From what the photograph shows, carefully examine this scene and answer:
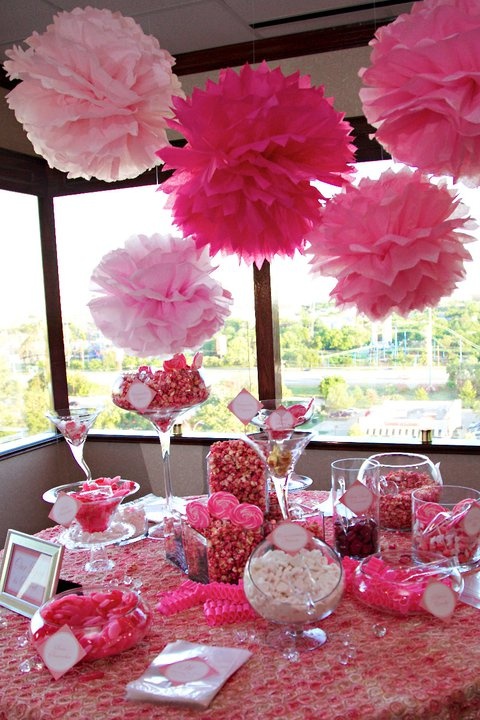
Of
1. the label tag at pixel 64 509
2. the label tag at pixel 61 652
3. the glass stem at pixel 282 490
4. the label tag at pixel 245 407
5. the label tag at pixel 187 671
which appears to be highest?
the label tag at pixel 245 407

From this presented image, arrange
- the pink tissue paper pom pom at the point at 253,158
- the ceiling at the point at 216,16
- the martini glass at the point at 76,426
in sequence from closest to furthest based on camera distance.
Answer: the pink tissue paper pom pom at the point at 253,158, the martini glass at the point at 76,426, the ceiling at the point at 216,16

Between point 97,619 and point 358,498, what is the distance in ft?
2.06

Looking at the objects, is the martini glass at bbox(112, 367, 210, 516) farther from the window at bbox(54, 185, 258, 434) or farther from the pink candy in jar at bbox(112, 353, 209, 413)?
the window at bbox(54, 185, 258, 434)

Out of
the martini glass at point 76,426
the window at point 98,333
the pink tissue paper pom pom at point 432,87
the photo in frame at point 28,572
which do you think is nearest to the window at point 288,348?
the window at point 98,333

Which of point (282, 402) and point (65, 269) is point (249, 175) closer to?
point (282, 402)

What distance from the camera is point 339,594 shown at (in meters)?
1.28

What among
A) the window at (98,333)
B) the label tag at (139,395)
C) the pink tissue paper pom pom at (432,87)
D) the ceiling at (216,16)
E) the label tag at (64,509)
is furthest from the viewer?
the window at (98,333)

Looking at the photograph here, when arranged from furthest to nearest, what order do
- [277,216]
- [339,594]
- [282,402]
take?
[282,402]
[339,594]
[277,216]

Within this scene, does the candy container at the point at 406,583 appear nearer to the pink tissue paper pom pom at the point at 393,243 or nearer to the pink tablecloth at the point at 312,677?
the pink tablecloth at the point at 312,677

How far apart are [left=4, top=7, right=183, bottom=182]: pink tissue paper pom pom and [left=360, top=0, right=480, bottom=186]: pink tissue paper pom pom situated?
1.23 ft

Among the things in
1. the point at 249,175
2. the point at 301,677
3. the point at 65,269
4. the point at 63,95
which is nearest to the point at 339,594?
the point at 301,677

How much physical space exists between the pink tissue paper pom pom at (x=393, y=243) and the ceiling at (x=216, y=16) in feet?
7.02

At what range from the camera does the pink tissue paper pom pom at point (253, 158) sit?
1.00m

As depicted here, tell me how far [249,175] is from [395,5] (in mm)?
2441
